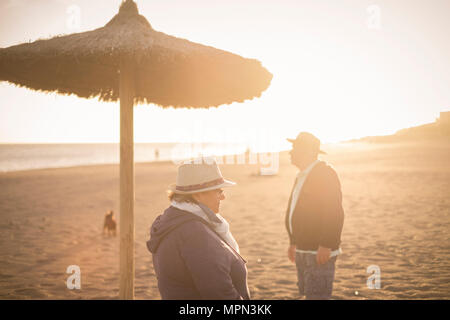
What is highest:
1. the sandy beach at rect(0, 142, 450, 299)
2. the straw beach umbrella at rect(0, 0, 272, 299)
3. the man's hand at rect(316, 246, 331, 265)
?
the straw beach umbrella at rect(0, 0, 272, 299)

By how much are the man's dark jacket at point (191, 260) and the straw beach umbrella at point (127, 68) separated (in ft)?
5.31

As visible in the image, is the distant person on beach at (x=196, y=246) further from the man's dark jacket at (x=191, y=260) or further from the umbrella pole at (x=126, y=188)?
the umbrella pole at (x=126, y=188)

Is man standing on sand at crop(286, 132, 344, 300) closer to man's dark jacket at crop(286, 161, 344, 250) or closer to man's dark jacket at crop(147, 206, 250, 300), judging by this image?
man's dark jacket at crop(286, 161, 344, 250)

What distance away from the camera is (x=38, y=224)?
31.0 feet

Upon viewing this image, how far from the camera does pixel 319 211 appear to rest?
3.15m

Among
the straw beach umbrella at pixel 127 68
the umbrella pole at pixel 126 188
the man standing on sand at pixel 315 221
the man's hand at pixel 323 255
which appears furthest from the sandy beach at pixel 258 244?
the straw beach umbrella at pixel 127 68

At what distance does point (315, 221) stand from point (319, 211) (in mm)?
107

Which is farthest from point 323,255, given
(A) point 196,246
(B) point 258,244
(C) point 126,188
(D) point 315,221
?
(B) point 258,244

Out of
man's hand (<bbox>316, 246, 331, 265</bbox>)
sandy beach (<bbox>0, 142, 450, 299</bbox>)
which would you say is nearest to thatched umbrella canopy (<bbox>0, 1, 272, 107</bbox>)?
man's hand (<bbox>316, 246, 331, 265</bbox>)

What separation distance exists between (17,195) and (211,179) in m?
16.5

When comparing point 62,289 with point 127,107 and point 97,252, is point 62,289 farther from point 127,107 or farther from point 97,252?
point 127,107

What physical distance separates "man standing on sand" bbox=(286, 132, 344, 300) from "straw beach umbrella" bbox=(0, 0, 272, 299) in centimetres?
112

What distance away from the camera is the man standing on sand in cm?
305
